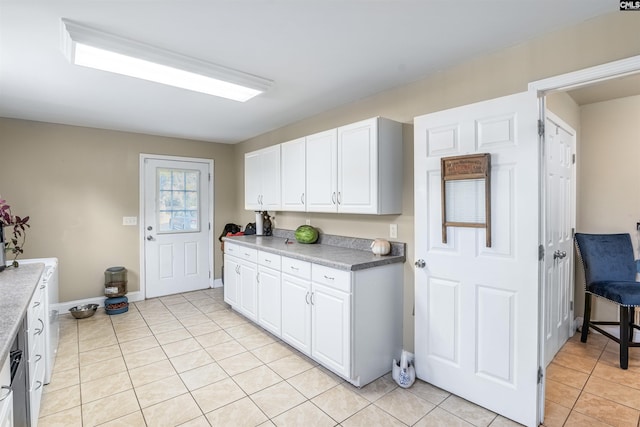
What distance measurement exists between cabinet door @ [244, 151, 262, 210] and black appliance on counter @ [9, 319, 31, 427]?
2.70m

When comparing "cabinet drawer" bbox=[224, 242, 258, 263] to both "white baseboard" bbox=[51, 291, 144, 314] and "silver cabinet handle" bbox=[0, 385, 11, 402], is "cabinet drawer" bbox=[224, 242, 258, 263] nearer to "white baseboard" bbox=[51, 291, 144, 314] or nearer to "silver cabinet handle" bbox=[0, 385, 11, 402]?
"white baseboard" bbox=[51, 291, 144, 314]

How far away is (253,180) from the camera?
427cm

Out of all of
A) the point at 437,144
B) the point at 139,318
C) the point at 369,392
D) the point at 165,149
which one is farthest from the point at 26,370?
the point at 165,149

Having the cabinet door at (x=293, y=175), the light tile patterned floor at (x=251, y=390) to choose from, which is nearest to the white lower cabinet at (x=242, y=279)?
the light tile patterned floor at (x=251, y=390)

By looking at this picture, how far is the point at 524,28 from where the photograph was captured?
1.88 metres

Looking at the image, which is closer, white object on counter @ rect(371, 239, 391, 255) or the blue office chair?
white object on counter @ rect(371, 239, 391, 255)

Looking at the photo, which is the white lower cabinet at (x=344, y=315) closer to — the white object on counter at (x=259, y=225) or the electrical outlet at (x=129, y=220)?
the white object on counter at (x=259, y=225)

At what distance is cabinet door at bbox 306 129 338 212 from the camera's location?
3.00 meters

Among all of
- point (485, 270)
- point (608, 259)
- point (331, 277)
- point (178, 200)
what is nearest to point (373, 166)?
point (331, 277)

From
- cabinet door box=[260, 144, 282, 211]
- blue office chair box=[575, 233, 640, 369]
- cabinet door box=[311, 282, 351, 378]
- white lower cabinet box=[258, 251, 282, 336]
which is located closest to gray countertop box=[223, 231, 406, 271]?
white lower cabinet box=[258, 251, 282, 336]

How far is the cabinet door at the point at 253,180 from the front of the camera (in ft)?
13.6

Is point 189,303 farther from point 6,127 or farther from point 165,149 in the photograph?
point 6,127

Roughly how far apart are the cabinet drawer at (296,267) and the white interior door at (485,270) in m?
0.90

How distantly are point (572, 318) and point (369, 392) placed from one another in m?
2.45
